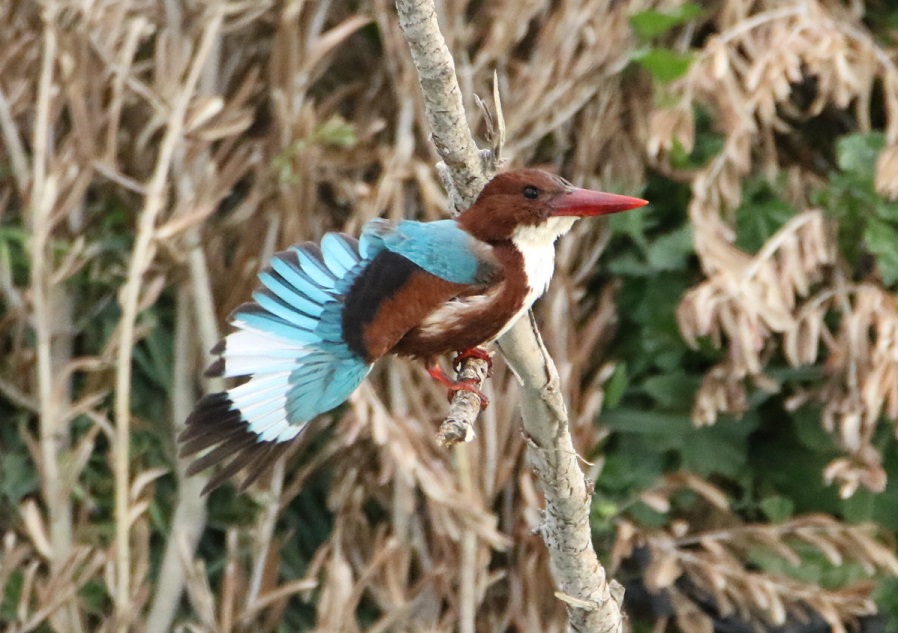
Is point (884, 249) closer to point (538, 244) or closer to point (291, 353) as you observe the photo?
point (538, 244)

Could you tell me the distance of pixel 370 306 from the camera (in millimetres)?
1542

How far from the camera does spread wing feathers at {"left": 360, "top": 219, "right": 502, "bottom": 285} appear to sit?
1.55 m

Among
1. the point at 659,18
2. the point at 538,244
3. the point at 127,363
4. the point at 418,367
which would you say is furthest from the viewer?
the point at 659,18

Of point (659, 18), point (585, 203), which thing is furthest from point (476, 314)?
point (659, 18)

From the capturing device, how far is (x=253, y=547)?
2465mm

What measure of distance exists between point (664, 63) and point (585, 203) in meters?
1.09

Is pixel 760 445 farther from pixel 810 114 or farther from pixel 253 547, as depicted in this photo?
pixel 253 547

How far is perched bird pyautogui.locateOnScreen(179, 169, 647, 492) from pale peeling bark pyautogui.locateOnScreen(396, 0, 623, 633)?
0.06 m

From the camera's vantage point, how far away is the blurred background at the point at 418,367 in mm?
2361

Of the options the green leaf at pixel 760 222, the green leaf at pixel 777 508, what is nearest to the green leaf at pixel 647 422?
the green leaf at pixel 777 508

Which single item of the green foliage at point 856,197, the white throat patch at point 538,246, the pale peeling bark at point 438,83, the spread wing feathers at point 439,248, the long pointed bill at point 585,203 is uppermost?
the pale peeling bark at point 438,83

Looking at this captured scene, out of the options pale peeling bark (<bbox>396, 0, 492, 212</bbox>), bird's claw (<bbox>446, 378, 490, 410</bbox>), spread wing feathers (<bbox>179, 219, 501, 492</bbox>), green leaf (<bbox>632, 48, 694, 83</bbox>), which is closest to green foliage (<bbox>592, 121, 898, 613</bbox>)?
green leaf (<bbox>632, 48, 694, 83</bbox>)

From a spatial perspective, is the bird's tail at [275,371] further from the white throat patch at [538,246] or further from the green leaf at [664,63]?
the green leaf at [664,63]

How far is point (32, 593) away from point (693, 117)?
1.71 m
